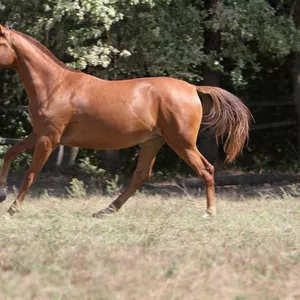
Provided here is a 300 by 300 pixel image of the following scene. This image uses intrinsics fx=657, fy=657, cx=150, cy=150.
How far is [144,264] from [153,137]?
3329 mm

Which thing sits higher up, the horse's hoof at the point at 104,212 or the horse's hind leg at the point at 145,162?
the horse's hind leg at the point at 145,162

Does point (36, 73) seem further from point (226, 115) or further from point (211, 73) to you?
point (211, 73)

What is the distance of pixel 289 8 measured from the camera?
38.9 feet

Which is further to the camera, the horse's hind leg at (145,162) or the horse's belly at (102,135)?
the horse's hind leg at (145,162)

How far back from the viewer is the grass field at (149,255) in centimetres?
410

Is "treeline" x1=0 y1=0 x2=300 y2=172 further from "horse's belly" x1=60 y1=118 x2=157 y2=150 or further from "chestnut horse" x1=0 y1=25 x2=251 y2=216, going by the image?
"horse's belly" x1=60 y1=118 x2=157 y2=150

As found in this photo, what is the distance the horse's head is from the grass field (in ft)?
5.52

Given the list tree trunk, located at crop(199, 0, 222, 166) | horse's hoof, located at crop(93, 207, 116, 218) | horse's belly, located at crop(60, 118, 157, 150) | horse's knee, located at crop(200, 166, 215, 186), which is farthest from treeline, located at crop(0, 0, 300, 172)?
horse's hoof, located at crop(93, 207, 116, 218)

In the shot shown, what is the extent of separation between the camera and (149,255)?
16.1 feet

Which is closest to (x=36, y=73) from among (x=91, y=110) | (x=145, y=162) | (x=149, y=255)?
Answer: (x=91, y=110)

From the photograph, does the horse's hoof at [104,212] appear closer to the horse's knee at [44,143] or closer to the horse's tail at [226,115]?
the horse's knee at [44,143]

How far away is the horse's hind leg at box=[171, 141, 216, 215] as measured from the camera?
7.54 meters

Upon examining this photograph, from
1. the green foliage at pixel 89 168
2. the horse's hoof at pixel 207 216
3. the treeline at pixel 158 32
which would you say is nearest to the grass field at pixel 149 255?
the horse's hoof at pixel 207 216

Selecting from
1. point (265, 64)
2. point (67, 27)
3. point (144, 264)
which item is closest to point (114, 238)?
point (144, 264)
